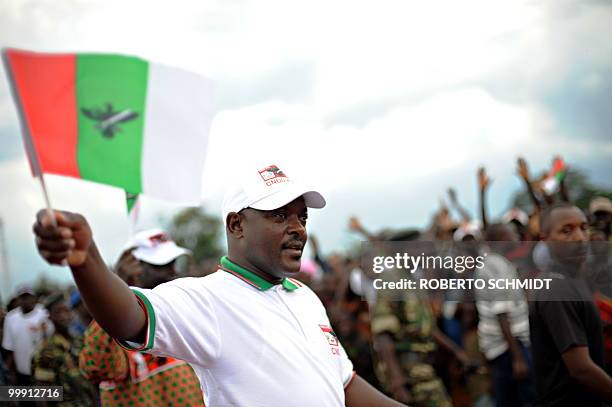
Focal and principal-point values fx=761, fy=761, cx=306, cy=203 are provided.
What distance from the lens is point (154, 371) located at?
4.33m

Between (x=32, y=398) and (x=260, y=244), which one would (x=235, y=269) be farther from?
(x=32, y=398)

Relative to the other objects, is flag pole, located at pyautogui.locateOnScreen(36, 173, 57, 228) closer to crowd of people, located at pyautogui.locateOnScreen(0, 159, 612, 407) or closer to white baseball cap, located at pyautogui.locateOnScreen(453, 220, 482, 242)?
crowd of people, located at pyautogui.locateOnScreen(0, 159, 612, 407)

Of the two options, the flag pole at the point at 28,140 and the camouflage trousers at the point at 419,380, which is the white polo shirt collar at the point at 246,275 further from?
the camouflage trousers at the point at 419,380

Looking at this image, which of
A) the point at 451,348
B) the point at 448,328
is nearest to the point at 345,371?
the point at 451,348

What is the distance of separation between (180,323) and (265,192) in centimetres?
67

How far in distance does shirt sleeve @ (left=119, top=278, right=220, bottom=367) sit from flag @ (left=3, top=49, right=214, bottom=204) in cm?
35

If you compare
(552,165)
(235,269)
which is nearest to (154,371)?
(235,269)

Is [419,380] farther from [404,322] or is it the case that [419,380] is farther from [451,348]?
[451,348]

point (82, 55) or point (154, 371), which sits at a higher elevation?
point (82, 55)

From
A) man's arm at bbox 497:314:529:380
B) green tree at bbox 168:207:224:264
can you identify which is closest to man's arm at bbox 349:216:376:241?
man's arm at bbox 497:314:529:380

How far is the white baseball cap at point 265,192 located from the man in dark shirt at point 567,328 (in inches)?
77.5

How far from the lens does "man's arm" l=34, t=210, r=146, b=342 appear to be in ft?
6.70

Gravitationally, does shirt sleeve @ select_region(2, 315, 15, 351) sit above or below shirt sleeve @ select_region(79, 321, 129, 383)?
below

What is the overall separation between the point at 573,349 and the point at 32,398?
4.13 metres
